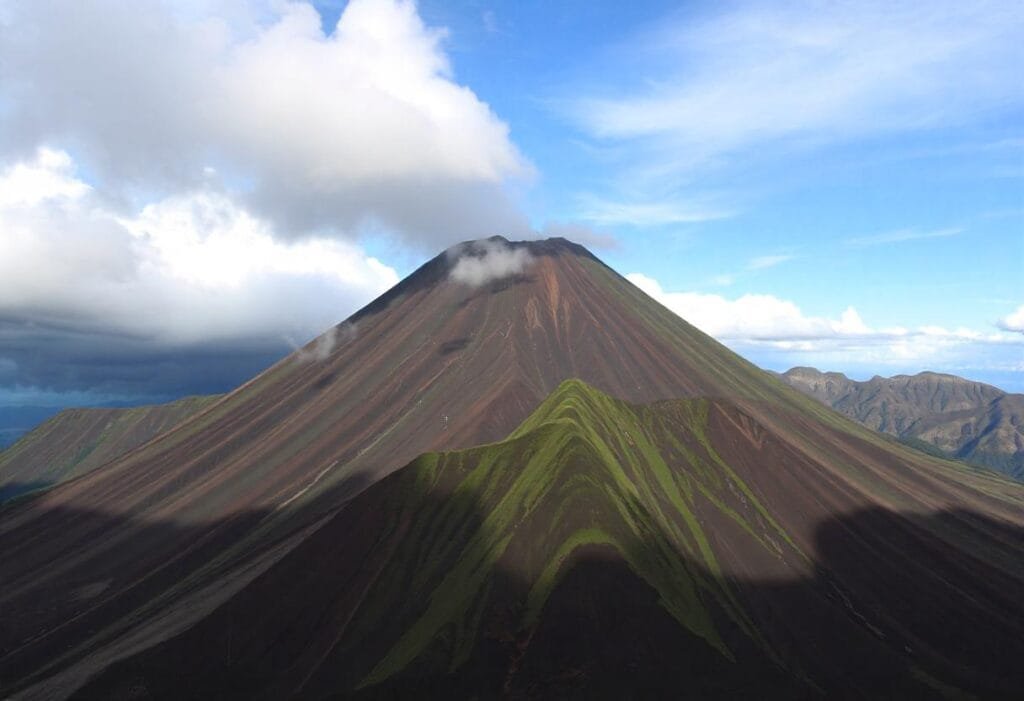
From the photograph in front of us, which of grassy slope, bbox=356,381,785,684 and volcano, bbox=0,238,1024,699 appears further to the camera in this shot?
grassy slope, bbox=356,381,785,684

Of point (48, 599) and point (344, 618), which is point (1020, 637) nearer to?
point (344, 618)

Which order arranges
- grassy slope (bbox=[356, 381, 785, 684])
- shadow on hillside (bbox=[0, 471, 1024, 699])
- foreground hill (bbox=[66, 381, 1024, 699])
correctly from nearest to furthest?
shadow on hillside (bbox=[0, 471, 1024, 699]), foreground hill (bbox=[66, 381, 1024, 699]), grassy slope (bbox=[356, 381, 785, 684])

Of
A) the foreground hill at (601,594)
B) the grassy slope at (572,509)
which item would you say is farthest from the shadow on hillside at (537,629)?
the grassy slope at (572,509)

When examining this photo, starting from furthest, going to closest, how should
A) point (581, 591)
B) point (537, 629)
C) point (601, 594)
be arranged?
point (581, 591), point (601, 594), point (537, 629)

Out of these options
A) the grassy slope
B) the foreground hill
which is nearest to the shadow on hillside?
the foreground hill

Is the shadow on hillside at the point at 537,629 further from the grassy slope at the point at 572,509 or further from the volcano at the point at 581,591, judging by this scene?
the grassy slope at the point at 572,509

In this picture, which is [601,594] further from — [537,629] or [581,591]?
[537,629]

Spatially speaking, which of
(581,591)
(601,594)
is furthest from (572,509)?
(601,594)

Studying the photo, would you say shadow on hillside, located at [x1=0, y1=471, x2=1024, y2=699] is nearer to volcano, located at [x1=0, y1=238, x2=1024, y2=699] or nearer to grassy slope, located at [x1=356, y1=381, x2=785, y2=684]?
volcano, located at [x1=0, y1=238, x2=1024, y2=699]

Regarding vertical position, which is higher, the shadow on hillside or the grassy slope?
the grassy slope
